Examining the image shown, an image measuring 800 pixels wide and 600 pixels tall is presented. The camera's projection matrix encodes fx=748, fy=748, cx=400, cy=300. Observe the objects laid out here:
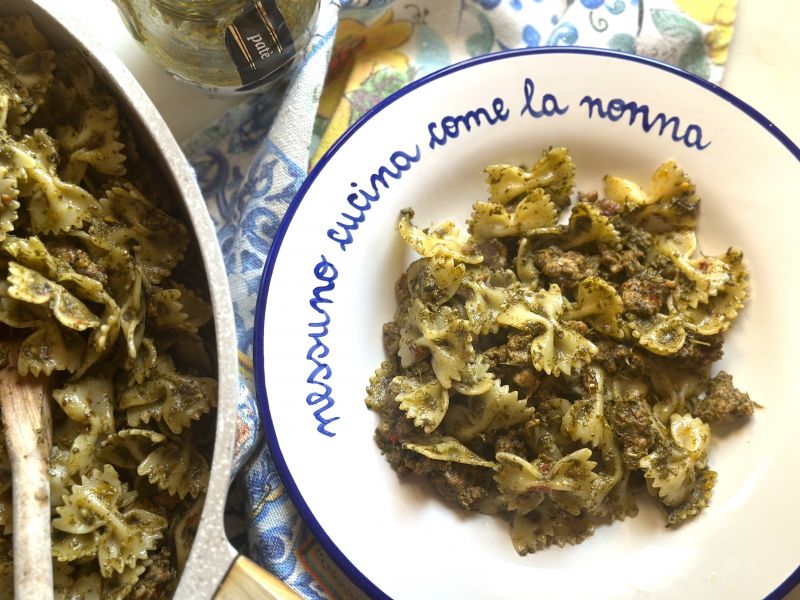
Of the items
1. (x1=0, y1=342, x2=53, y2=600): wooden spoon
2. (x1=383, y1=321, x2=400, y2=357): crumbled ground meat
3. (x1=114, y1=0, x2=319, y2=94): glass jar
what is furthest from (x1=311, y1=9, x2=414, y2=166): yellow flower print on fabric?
(x1=0, y1=342, x2=53, y2=600): wooden spoon

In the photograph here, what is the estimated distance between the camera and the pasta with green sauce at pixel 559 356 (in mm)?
2078

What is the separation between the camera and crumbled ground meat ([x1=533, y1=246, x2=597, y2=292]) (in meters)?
2.20

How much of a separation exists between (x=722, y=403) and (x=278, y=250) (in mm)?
1359

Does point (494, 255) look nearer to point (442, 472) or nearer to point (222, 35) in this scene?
point (442, 472)

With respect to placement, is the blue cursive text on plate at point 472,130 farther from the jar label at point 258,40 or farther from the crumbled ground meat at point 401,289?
the jar label at point 258,40

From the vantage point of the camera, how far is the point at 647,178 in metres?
2.38

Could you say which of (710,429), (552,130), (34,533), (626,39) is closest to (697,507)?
(710,429)

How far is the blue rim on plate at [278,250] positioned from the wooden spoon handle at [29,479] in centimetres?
56

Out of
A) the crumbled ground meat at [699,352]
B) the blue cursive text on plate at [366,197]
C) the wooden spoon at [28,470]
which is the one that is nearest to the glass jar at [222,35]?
the blue cursive text on plate at [366,197]

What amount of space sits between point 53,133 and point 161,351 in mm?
625

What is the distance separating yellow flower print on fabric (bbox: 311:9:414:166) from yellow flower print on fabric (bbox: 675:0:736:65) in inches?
37.6

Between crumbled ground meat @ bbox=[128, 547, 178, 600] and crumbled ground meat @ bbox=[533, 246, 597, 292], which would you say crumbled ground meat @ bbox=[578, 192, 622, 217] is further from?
crumbled ground meat @ bbox=[128, 547, 178, 600]

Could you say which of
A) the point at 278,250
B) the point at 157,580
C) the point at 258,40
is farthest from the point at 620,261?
the point at 157,580

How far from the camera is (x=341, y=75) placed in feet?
8.56
